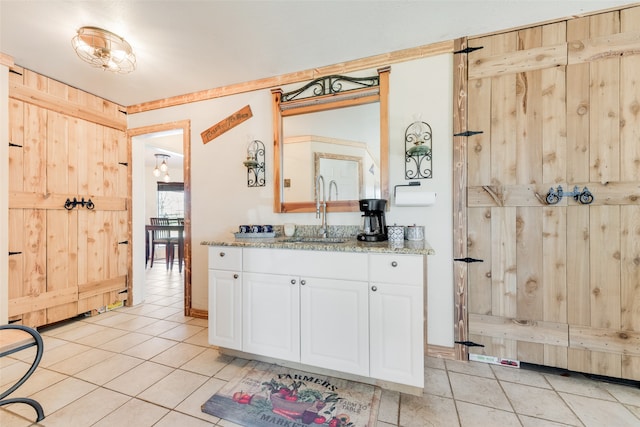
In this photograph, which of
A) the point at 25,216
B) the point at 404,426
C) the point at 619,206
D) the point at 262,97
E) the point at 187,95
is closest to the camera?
the point at 404,426

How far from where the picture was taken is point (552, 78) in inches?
72.5

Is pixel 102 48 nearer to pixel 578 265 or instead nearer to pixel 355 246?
pixel 355 246

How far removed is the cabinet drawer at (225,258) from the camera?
194 cm

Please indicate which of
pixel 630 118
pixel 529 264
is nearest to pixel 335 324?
pixel 529 264

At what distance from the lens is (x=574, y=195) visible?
70.0 inches

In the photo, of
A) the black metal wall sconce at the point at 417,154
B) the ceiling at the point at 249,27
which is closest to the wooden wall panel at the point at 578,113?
the ceiling at the point at 249,27

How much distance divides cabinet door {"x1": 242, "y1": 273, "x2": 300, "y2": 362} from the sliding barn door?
135 centimetres

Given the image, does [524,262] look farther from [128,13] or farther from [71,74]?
[71,74]

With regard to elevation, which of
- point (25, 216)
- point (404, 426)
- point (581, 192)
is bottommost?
point (404, 426)

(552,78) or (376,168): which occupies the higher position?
(552,78)

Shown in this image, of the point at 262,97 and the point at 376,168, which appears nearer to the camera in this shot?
the point at 376,168

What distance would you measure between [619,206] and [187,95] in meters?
3.85

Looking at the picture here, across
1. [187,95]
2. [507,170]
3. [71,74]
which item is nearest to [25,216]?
[71,74]

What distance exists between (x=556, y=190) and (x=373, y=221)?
127cm
